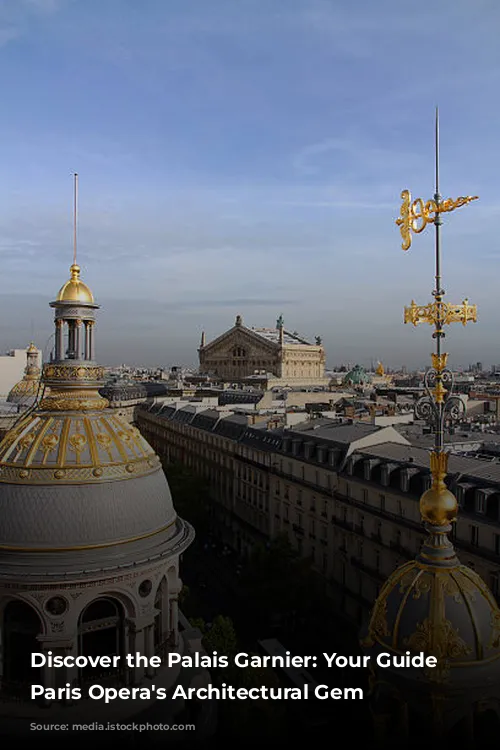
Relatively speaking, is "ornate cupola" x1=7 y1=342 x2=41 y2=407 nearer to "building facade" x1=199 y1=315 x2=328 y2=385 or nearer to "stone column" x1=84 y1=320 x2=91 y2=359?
"stone column" x1=84 y1=320 x2=91 y2=359

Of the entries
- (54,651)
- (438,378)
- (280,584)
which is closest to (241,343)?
(280,584)

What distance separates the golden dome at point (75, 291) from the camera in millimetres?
22031

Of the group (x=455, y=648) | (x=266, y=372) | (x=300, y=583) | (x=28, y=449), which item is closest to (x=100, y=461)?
(x=28, y=449)

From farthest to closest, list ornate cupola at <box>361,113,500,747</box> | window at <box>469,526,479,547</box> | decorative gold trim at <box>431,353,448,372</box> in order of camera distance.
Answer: window at <box>469,526,479,547</box>
decorative gold trim at <box>431,353,448,372</box>
ornate cupola at <box>361,113,500,747</box>

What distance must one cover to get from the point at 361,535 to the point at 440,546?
34.0 metres

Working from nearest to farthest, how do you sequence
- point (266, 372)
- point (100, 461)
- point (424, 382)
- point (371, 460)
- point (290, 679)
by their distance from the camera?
point (424, 382) → point (100, 461) → point (290, 679) → point (371, 460) → point (266, 372)

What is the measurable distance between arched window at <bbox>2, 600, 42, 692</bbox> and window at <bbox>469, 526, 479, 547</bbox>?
23725 millimetres

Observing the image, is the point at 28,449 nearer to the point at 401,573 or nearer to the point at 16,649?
the point at 16,649

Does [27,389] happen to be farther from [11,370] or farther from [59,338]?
[59,338]

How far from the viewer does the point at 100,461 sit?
64.4 ft

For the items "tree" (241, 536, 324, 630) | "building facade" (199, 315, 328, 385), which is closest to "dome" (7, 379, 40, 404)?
"tree" (241, 536, 324, 630)

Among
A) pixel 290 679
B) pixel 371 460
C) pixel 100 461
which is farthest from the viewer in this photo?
pixel 371 460

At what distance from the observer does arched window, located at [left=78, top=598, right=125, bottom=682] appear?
1901 cm

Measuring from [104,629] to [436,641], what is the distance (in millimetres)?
12279
